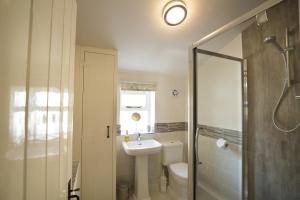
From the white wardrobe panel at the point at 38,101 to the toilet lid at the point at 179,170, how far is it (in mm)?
1889

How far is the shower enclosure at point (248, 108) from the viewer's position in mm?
1182

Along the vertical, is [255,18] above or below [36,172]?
above

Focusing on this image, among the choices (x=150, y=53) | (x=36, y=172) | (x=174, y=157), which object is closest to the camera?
(x=36, y=172)

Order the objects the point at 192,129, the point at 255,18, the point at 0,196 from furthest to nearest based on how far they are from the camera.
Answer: the point at 192,129 → the point at 255,18 → the point at 0,196

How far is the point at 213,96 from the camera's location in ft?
5.98

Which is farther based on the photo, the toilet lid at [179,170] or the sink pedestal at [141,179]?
the sink pedestal at [141,179]

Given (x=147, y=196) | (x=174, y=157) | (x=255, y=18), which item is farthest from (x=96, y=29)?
(x=147, y=196)

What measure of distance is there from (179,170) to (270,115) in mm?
1369

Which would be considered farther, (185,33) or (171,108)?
(171,108)

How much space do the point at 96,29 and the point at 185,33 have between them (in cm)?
103

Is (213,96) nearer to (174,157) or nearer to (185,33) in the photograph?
(185,33)

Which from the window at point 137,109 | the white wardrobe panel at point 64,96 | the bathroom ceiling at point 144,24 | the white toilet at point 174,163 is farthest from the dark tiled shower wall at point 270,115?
the window at point 137,109

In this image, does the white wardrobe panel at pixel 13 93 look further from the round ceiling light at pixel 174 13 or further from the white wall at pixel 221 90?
the white wall at pixel 221 90

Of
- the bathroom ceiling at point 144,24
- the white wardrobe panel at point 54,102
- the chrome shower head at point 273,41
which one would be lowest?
the white wardrobe panel at point 54,102
